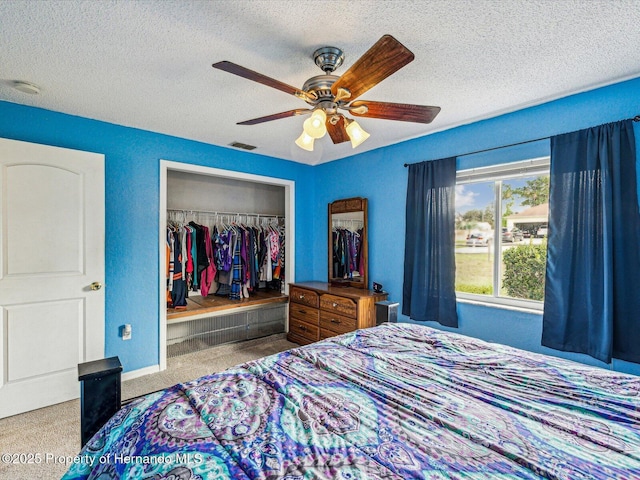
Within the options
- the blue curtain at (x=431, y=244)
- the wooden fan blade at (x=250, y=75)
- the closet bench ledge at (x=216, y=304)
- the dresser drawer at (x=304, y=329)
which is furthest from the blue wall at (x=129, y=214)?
the blue curtain at (x=431, y=244)

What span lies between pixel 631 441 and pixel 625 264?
150 cm

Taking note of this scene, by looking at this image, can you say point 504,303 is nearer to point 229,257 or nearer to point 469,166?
point 469,166

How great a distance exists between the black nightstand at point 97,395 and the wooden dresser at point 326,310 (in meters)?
2.24

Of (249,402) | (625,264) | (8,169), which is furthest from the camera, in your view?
(8,169)

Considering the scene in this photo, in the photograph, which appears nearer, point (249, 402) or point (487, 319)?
point (249, 402)

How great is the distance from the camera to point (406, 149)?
3.31 metres

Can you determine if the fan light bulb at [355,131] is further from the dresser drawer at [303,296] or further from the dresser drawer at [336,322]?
the dresser drawer at [303,296]

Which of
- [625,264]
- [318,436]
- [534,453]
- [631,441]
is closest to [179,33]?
[318,436]

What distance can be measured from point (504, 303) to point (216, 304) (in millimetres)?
2920

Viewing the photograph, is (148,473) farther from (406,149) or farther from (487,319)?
(406,149)

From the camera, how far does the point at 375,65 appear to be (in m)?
1.40

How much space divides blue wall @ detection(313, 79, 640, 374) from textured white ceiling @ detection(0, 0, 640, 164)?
4.9 inches

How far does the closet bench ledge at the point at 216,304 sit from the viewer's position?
3.39 meters

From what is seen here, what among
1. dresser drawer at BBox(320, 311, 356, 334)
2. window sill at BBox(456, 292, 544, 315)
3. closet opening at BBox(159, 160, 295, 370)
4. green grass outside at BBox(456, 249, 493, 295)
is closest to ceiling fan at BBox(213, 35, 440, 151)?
Answer: green grass outside at BBox(456, 249, 493, 295)
